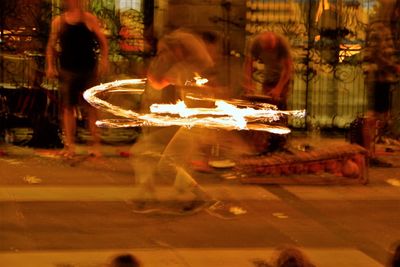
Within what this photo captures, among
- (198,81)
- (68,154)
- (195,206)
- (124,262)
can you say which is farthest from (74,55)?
(124,262)

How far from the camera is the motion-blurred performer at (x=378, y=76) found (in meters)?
11.3

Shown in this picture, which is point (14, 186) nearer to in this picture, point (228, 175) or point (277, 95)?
point (228, 175)

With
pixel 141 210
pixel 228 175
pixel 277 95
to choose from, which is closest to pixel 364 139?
pixel 277 95

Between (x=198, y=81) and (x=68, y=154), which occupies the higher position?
(x=198, y=81)

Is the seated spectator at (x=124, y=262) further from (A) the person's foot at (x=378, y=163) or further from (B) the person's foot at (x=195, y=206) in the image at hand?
(A) the person's foot at (x=378, y=163)

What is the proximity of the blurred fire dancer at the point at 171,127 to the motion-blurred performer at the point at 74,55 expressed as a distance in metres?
2.16

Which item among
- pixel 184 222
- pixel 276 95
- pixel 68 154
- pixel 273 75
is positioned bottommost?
pixel 184 222

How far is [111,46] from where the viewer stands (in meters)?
13.2

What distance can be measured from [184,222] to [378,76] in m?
4.22

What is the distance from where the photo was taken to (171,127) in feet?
28.4

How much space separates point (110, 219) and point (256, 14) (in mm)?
6665

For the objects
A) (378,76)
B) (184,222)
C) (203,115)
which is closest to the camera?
(184,222)

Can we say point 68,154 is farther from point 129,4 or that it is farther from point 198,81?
point 129,4

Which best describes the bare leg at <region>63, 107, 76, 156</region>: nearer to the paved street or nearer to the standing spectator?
the paved street
